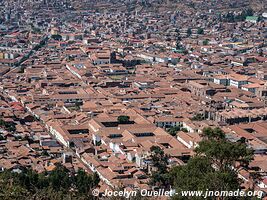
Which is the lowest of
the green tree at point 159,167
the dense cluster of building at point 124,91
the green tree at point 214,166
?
the dense cluster of building at point 124,91

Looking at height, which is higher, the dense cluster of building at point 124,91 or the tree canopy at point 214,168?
the tree canopy at point 214,168

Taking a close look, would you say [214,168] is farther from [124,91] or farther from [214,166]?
[124,91]

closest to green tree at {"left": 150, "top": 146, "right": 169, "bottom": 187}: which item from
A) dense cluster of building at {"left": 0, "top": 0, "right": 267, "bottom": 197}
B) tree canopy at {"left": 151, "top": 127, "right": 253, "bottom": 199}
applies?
dense cluster of building at {"left": 0, "top": 0, "right": 267, "bottom": 197}

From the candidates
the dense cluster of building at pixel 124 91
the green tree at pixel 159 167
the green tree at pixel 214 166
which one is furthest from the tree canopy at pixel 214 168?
the dense cluster of building at pixel 124 91

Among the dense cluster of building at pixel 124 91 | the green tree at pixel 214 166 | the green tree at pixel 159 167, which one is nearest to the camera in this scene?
the green tree at pixel 214 166

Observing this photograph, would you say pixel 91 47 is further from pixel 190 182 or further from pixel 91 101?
pixel 190 182

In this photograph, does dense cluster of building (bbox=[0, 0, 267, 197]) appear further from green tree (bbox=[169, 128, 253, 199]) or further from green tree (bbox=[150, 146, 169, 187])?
green tree (bbox=[169, 128, 253, 199])

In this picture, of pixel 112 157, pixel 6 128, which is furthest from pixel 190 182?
pixel 6 128

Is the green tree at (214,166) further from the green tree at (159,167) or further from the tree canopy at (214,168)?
the green tree at (159,167)

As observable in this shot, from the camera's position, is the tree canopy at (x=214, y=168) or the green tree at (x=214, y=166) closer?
the tree canopy at (x=214, y=168)
